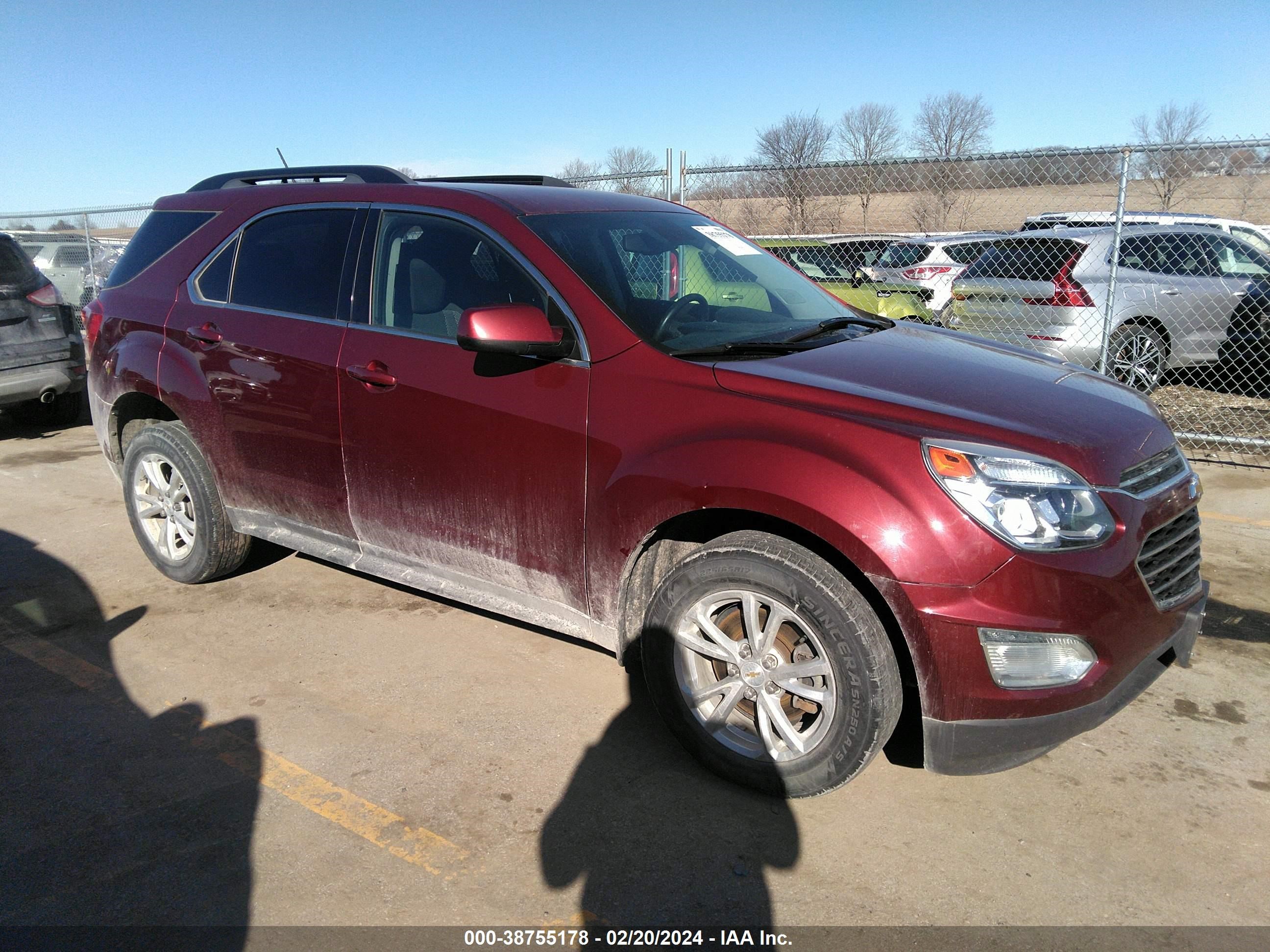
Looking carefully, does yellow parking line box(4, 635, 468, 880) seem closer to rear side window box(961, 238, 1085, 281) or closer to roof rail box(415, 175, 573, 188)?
roof rail box(415, 175, 573, 188)

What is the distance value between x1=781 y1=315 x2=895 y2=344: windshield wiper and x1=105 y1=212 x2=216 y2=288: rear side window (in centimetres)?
297

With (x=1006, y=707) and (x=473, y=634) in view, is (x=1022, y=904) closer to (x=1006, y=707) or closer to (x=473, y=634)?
(x=1006, y=707)

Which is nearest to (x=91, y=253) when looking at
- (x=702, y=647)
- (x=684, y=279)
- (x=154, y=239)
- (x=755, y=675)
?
(x=154, y=239)

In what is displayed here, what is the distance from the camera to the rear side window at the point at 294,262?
3.89 m

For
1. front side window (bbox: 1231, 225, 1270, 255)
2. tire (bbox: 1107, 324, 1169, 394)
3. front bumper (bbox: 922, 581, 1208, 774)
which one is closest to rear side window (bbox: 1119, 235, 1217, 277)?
tire (bbox: 1107, 324, 1169, 394)

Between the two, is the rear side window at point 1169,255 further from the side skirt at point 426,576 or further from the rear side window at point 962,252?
the side skirt at point 426,576

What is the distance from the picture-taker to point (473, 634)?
13.7ft

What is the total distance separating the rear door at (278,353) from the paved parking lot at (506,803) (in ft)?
2.25

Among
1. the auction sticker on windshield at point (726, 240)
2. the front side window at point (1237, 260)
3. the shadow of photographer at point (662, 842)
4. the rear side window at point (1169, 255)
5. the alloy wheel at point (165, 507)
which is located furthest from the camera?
the front side window at point (1237, 260)

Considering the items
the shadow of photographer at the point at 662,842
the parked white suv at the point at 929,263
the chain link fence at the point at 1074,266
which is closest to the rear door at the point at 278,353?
the shadow of photographer at the point at 662,842

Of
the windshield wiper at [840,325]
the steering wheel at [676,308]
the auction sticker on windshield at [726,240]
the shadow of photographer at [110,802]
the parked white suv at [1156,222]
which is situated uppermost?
the parked white suv at [1156,222]

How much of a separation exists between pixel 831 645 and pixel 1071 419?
103 cm

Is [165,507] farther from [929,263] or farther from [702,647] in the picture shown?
[929,263]

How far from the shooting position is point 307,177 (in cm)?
440
